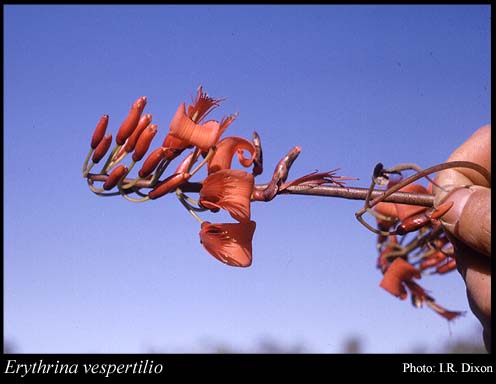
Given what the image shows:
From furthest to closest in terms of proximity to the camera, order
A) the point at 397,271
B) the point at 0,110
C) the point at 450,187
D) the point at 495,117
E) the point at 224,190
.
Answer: the point at 397,271
the point at 0,110
the point at 495,117
the point at 450,187
the point at 224,190

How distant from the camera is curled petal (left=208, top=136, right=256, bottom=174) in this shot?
6.27ft

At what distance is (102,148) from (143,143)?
0.12 metres

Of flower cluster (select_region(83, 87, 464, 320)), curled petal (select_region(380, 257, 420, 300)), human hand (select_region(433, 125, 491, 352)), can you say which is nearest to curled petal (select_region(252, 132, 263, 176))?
flower cluster (select_region(83, 87, 464, 320))

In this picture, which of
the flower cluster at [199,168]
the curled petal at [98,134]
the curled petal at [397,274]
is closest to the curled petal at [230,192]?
the flower cluster at [199,168]

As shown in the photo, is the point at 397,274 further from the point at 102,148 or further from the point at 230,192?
the point at 102,148

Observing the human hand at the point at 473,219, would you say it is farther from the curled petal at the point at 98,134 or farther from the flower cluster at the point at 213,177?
the curled petal at the point at 98,134

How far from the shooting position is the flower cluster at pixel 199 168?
1824 millimetres

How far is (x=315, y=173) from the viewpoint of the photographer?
1901 mm

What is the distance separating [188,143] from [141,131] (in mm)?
158

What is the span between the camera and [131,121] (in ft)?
6.28

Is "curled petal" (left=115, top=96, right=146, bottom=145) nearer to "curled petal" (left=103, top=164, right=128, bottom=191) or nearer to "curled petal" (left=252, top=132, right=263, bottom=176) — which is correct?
"curled petal" (left=103, top=164, right=128, bottom=191)

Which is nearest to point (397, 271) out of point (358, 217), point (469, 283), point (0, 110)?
point (469, 283)

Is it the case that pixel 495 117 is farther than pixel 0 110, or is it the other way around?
pixel 0 110
